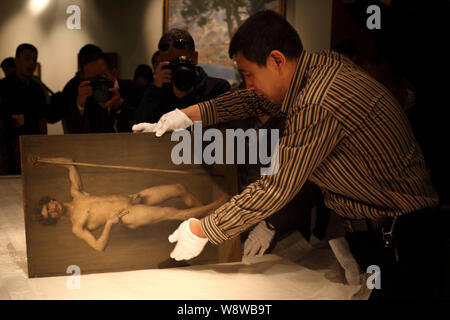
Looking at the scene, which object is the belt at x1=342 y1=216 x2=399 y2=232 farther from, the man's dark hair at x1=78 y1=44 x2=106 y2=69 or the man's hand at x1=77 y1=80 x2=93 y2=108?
the man's dark hair at x1=78 y1=44 x2=106 y2=69

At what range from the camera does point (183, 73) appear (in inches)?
55.7

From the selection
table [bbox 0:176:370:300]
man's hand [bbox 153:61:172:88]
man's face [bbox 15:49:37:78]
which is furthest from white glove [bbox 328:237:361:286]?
man's face [bbox 15:49:37:78]

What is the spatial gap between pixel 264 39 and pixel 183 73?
20.1 inches

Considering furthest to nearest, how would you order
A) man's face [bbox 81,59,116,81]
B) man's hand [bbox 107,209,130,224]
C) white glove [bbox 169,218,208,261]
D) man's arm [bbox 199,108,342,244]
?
man's face [bbox 81,59,116,81] → man's hand [bbox 107,209,130,224] → white glove [bbox 169,218,208,261] → man's arm [bbox 199,108,342,244]

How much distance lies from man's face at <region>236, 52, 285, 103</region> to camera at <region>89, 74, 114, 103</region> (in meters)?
0.92

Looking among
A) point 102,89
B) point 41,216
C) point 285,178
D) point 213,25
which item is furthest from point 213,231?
point 213,25

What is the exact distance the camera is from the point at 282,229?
1281 mm

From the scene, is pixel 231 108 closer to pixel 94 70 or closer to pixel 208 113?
pixel 208 113

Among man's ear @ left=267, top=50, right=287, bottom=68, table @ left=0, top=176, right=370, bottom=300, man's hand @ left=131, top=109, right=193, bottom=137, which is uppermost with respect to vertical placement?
man's ear @ left=267, top=50, right=287, bottom=68

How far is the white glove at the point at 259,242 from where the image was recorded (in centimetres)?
127

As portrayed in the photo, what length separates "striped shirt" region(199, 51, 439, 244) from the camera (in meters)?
0.88

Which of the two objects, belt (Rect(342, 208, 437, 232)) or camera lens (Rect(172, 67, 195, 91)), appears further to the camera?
camera lens (Rect(172, 67, 195, 91))

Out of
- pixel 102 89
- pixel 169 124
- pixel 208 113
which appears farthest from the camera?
pixel 102 89

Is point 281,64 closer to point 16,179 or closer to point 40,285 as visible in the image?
point 40,285
